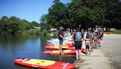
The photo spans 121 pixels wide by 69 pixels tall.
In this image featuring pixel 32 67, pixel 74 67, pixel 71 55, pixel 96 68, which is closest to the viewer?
pixel 96 68

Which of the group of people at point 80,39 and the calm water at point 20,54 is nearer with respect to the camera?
the group of people at point 80,39

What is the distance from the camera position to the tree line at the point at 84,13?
132ft

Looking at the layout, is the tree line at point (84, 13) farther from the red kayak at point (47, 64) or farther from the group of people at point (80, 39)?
the red kayak at point (47, 64)

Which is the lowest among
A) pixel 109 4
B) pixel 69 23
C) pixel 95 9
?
pixel 69 23

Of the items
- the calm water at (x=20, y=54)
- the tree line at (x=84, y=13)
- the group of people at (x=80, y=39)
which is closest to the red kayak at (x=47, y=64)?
the calm water at (x=20, y=54)

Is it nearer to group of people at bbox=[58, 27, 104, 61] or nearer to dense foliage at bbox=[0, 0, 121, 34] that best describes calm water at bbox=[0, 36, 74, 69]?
group of people at bbox=[58, 27, 104, 61]

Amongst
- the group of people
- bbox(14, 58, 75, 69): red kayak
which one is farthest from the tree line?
bbox(14, 58, 75, 69): red kayak

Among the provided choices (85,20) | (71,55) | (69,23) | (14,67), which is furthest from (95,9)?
(14,67)

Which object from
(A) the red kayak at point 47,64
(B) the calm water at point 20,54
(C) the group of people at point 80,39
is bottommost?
(B) the calm water at point 20,54

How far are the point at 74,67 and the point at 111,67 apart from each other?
1915 mm

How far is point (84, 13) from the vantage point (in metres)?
38.8

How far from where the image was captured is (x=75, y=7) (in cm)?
4219

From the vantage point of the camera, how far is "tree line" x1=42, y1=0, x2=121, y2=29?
40237mm

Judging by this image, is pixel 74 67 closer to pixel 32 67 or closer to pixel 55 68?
pixel 55 68
